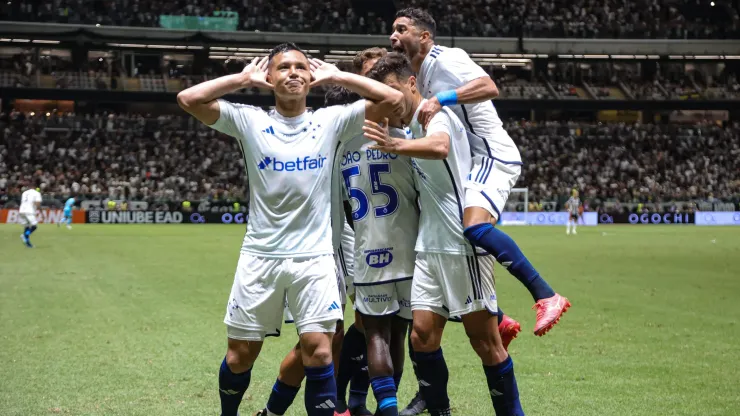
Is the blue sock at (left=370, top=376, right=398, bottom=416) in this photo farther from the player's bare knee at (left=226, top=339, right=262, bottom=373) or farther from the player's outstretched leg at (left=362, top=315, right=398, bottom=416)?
the player's bare knee at (left=226, top=339, right=262, bottom=373)

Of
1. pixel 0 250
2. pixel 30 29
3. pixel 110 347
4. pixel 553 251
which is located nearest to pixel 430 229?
pixel 110 347

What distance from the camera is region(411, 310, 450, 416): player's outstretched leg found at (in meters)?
5.62

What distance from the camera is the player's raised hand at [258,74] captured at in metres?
4.98

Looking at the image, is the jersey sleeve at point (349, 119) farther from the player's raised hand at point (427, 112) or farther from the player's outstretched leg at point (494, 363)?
the player's outstretched leg at point (494, 363)

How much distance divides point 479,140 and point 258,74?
1962 mm

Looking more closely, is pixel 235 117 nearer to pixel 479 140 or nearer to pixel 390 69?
pixel 390 69

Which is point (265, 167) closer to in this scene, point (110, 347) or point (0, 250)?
point (110, 347)

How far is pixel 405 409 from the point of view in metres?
6.55

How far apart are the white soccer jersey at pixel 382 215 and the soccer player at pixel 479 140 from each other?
448 millimetres

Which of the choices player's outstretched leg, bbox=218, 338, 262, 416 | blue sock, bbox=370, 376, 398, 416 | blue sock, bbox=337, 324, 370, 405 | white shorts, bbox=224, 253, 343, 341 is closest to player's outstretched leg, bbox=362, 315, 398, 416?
blue sock, bbox=370, 376, 398, 416

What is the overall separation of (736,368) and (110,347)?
6528 millimetres

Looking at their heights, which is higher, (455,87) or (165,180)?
(455,87)

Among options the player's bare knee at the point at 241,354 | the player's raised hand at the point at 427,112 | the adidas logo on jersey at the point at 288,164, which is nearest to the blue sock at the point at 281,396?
the player's bare knee at the point at 241,354

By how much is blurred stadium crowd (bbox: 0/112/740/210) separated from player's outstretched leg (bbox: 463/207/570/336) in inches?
1674
